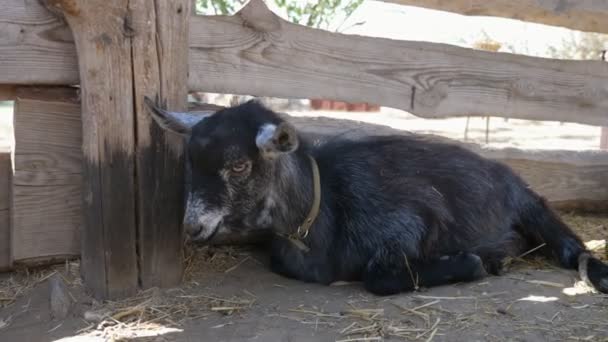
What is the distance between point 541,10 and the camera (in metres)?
4.98

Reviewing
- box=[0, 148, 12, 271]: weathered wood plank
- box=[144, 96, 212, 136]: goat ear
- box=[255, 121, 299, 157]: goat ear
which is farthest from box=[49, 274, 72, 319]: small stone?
box=[255, 121, 299, 157]: goat ear

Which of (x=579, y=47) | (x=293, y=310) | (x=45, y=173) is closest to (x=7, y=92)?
(x=45, y=173)

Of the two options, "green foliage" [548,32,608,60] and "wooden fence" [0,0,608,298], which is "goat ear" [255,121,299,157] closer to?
"wooden fence" [0,0,608,298]

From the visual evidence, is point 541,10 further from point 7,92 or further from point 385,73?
point 7,92

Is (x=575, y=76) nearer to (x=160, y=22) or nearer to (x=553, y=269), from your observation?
(x=553, y=269)

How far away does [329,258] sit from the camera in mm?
4125

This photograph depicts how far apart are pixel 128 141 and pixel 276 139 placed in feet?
2.66

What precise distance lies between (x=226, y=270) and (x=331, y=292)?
2.45 ft

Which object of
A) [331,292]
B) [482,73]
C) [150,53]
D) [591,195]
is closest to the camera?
[150,53]

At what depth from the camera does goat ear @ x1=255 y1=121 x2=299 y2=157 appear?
11.3 feet

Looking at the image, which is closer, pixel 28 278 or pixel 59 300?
pixel 59 300

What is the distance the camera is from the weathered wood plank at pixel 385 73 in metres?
4.18

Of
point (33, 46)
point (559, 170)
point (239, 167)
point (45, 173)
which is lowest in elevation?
point (559, 170)

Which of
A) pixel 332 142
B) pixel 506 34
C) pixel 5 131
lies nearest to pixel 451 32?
pixel 506 34
